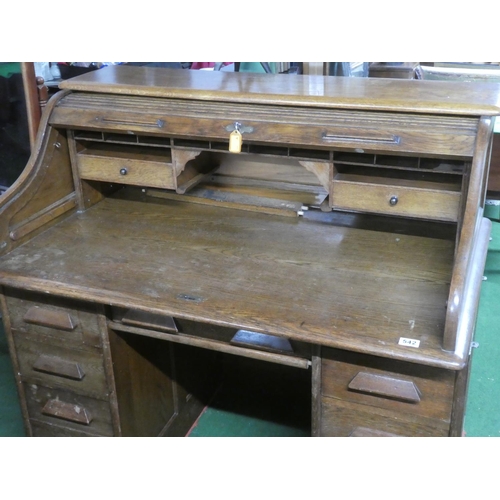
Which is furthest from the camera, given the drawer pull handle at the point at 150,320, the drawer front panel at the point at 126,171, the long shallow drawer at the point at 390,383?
the drawer front panel at the point at 126,171

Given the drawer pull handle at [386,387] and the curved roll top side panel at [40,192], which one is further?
the curved roll top side panel at [40,192]

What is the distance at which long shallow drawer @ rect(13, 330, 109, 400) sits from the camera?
202 cm

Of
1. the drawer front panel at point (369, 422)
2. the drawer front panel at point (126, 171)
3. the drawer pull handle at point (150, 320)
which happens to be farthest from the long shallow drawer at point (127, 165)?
the drawer front panel at point (369, 422)

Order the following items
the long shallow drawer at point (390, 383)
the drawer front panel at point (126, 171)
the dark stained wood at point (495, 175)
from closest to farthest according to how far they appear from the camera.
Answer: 1. the long shallow drawer at point (390, 383)
2. the drawer front panel at point (126, 171)
3. the dark stained wood at point (495, 175)

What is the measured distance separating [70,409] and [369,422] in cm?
100

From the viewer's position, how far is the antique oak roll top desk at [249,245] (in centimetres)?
163

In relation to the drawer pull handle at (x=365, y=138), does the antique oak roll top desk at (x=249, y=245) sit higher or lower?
lower

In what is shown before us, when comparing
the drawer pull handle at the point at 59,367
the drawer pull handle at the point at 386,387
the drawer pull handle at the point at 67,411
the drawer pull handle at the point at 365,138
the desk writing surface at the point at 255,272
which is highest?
the drawer pull handle at the point at 365,138

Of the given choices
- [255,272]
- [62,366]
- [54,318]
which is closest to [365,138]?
[255,272]

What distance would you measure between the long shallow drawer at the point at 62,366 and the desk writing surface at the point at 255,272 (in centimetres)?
29

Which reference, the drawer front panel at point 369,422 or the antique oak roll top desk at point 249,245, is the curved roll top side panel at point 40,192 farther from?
the drawer front panel at point 369,422

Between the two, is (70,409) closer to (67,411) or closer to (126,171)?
(67,411)

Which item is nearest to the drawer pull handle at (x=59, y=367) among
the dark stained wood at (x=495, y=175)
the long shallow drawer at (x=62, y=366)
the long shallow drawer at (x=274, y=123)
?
the long shallow drawer at (x=62, y=366)

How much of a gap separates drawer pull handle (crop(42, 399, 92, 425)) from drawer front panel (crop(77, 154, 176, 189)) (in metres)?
0.76
